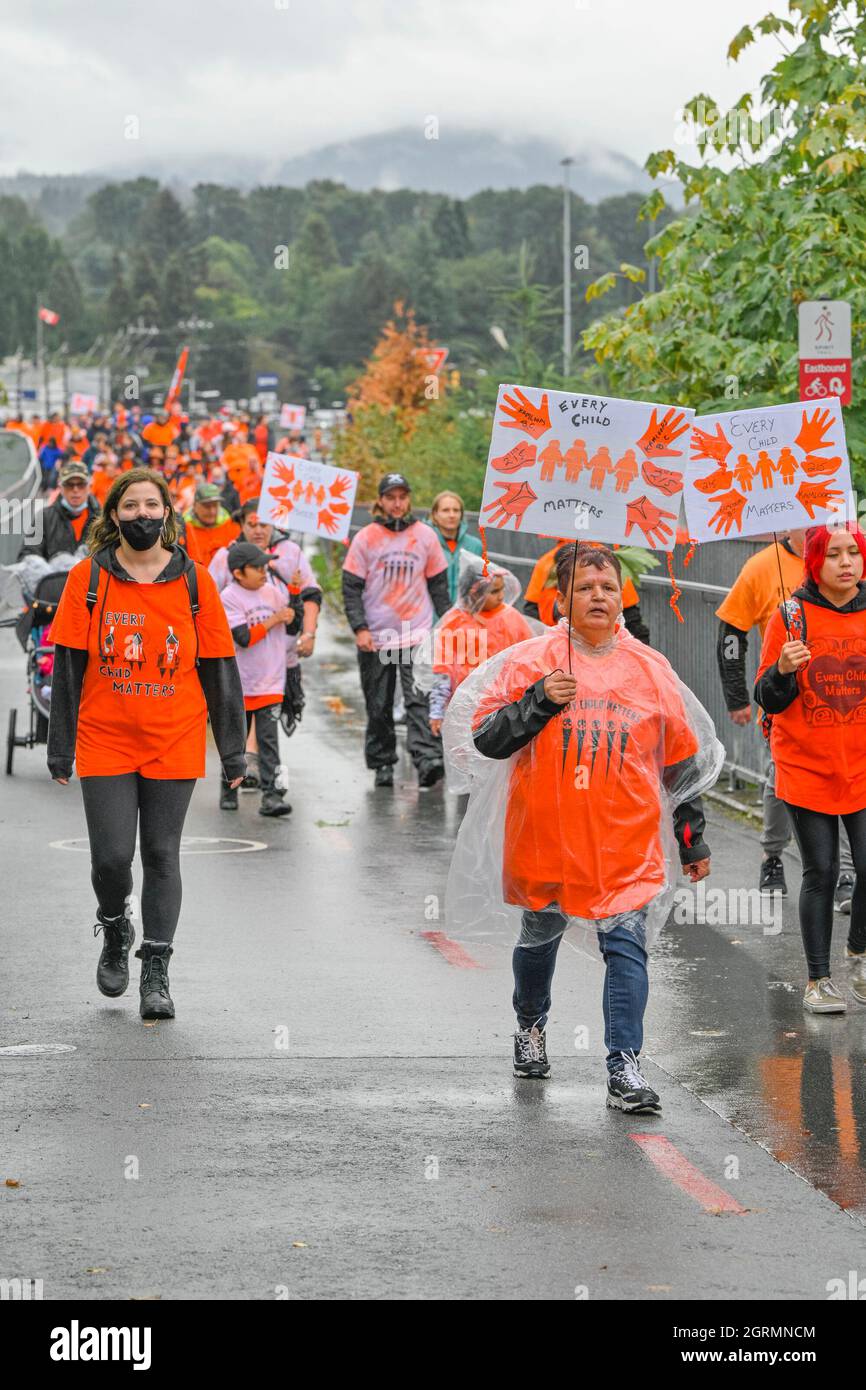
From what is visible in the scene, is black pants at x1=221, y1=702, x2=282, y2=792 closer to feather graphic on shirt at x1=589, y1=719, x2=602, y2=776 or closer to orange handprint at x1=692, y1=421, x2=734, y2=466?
orange handprint at x1=692, y1=421, x2=734, y2=466

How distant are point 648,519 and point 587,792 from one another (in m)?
0.98

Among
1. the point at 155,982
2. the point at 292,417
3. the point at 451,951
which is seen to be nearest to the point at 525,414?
the point at 155,982

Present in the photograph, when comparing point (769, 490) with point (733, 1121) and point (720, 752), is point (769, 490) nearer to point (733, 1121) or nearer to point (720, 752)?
point (720, 752)

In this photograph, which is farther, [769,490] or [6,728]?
[6,728]

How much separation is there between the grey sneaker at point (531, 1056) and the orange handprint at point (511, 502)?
5.34 feet

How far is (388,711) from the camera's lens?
14602mm

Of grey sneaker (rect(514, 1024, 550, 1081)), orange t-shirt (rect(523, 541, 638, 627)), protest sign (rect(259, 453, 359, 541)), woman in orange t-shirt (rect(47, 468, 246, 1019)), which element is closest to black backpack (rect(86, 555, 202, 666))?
woman in orange t-shirt (rect(47, 468, 246, 1019))

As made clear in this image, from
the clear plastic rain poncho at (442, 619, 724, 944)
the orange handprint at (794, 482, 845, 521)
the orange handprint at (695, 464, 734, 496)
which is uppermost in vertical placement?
the orange handprint at (695, 464, 734, 496)

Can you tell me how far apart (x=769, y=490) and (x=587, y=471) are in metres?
1.55

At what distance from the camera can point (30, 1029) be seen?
7.80m

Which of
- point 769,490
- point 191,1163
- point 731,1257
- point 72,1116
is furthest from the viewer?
point 769,490

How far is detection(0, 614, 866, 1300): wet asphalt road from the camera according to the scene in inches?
210

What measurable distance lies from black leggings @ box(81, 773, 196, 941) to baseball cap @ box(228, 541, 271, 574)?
18.1 feet

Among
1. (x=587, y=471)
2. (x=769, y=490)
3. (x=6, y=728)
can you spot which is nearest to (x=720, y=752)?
(x=587, y=471)
